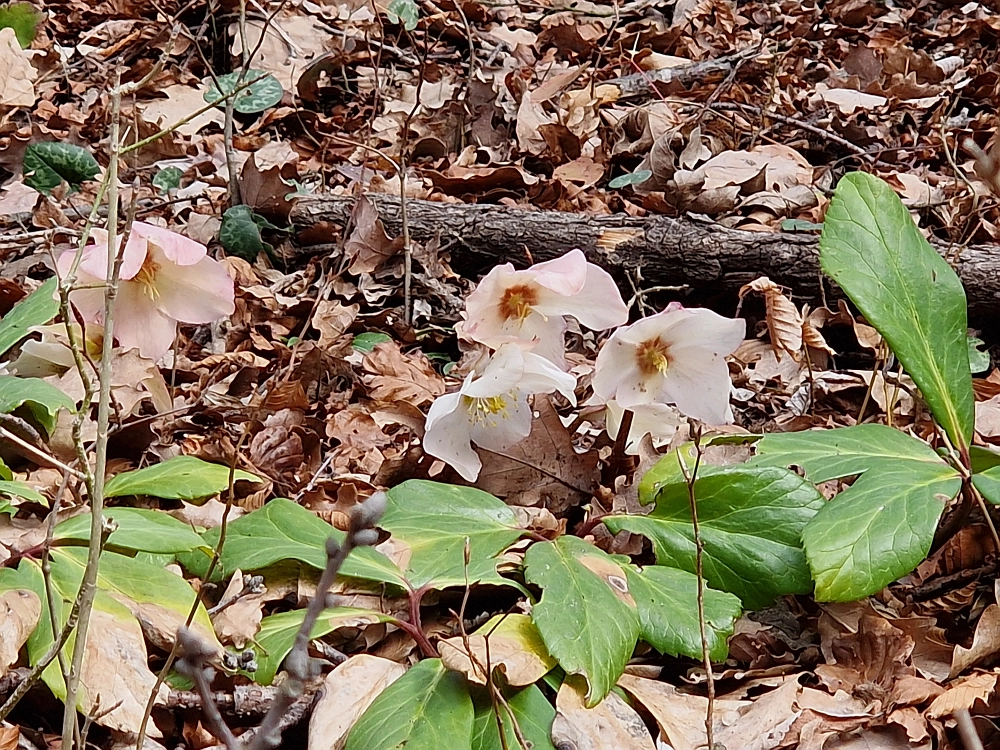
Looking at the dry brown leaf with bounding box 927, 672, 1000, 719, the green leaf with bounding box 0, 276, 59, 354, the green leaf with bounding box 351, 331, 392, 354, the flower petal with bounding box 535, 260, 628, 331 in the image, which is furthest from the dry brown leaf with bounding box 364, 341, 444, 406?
the dry brown leaf with bounding box 927, 672, 1000, 719

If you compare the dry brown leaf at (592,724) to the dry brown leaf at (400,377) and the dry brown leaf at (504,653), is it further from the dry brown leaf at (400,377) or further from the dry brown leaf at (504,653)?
the dry brown leaf at (400,377)

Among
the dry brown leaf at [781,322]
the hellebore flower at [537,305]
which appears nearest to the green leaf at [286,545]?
the hellebore flower at [537,305]

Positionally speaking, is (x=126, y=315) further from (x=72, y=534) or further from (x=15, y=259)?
(x=15, y=259)

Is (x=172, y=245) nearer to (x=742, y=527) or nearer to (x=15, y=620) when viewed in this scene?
(x=15, y=620)

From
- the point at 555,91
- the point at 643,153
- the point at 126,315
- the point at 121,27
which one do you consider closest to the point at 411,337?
the point at 126,315

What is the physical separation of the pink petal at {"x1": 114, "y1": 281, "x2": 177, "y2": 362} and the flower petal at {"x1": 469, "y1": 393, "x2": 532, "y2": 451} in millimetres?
522

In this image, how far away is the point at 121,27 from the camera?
12.7 ft

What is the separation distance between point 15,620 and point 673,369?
94cm

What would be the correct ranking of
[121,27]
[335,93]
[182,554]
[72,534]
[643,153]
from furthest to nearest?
[121,27], [335,93], [643,153], [182,554], [72,534]

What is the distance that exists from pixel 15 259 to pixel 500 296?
5.75 feet

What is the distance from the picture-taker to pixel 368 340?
2.17 m

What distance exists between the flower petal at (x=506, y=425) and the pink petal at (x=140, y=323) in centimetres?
52

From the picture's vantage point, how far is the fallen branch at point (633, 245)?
222 centimetres

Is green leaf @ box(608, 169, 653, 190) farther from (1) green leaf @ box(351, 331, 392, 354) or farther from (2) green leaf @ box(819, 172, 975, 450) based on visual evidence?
(2) green leaf @ box(819, 172, 975, 450)
